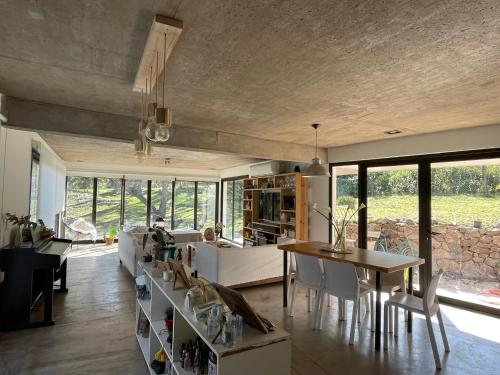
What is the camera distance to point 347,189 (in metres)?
5.63

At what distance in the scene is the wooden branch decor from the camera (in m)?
1.58

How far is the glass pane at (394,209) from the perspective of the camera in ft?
15.1

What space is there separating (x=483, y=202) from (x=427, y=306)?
227 centimetres

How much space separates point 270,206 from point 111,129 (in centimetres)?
448

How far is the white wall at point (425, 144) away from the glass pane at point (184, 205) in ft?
20.2

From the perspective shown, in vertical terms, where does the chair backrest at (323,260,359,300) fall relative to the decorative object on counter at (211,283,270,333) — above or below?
below

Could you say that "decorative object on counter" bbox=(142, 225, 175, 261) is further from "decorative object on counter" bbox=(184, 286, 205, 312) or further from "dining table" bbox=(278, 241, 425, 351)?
"dining table" bbox=(278, 241, 425, 351)

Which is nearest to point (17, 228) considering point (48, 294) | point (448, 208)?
point (48, 294)

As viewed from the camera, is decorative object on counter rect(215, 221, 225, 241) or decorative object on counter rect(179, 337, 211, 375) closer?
decorative object on counter rect(179, 337, 211, 375)

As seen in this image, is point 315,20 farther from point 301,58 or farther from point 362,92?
point 362,92

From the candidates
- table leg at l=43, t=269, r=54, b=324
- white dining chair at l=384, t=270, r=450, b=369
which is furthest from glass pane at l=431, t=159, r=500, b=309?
table leg at l=43, t=269, r=54, b=324

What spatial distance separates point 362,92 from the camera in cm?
268

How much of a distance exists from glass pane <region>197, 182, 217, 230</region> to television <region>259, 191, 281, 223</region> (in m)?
3.41

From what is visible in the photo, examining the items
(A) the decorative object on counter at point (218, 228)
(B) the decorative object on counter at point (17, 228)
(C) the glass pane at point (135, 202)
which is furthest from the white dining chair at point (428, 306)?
(C) the glass pane at point (135, 202)
